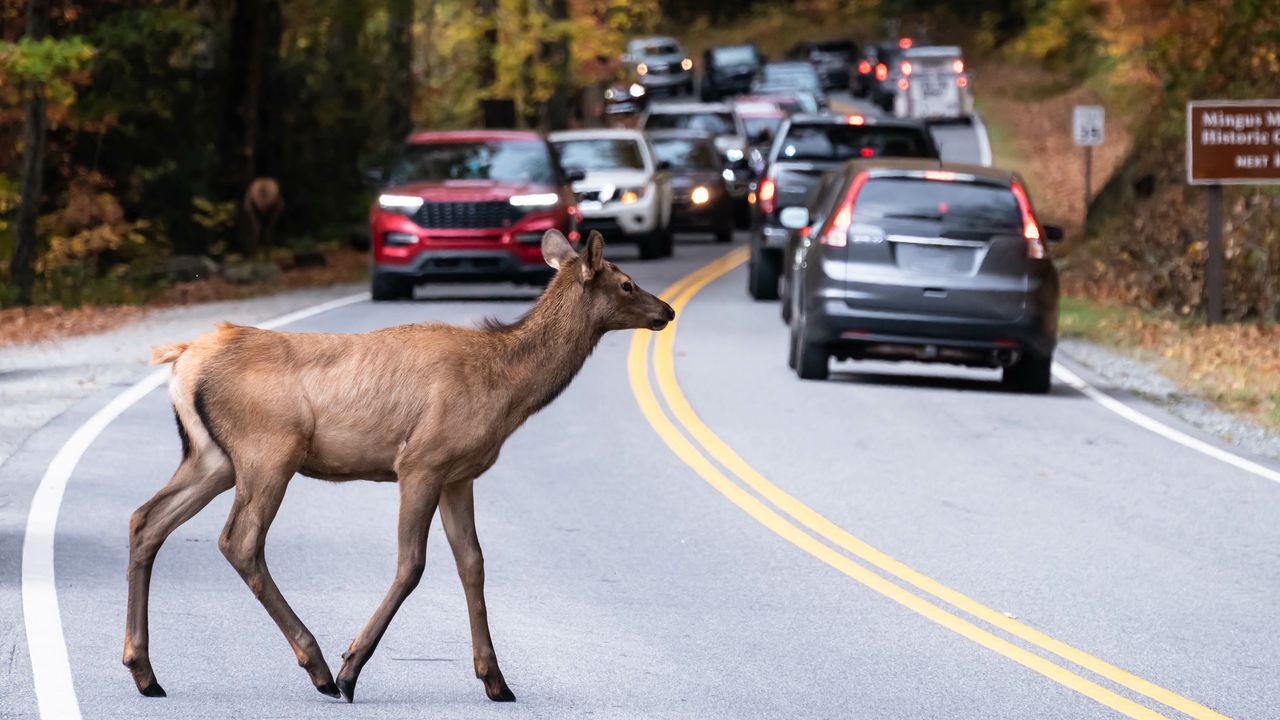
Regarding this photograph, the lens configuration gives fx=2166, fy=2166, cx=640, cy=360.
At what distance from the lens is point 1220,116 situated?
21953 mm

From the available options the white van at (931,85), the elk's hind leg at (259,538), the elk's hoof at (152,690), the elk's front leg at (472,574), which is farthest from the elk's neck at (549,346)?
the white van at (931,85)

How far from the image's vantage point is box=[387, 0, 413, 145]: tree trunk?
137 feet

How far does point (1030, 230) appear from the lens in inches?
666

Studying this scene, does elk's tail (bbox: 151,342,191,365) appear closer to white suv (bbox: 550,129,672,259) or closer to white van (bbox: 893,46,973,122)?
white suv (bbox: 550,129,672,259)

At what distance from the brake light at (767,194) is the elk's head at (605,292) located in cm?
1719

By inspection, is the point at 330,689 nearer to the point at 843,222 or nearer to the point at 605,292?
the point at 605,292

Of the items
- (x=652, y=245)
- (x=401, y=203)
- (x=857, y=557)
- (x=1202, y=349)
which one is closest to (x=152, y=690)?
(x=857, y=557)

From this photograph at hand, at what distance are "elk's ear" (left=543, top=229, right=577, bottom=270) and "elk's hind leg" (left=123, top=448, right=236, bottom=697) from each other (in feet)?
4.44

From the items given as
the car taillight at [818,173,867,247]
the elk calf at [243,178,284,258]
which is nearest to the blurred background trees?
the elk calf at [243,178,284,258]

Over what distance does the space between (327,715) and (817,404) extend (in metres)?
9.42

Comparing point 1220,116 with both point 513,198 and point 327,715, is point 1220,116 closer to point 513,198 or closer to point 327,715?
point 513,198

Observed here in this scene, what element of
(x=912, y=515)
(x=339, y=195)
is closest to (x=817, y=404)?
(x=912, y=515)

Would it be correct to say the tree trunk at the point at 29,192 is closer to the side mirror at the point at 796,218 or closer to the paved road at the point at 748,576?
the paved road at the point at 748,576

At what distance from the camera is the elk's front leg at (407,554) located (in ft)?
22.7
